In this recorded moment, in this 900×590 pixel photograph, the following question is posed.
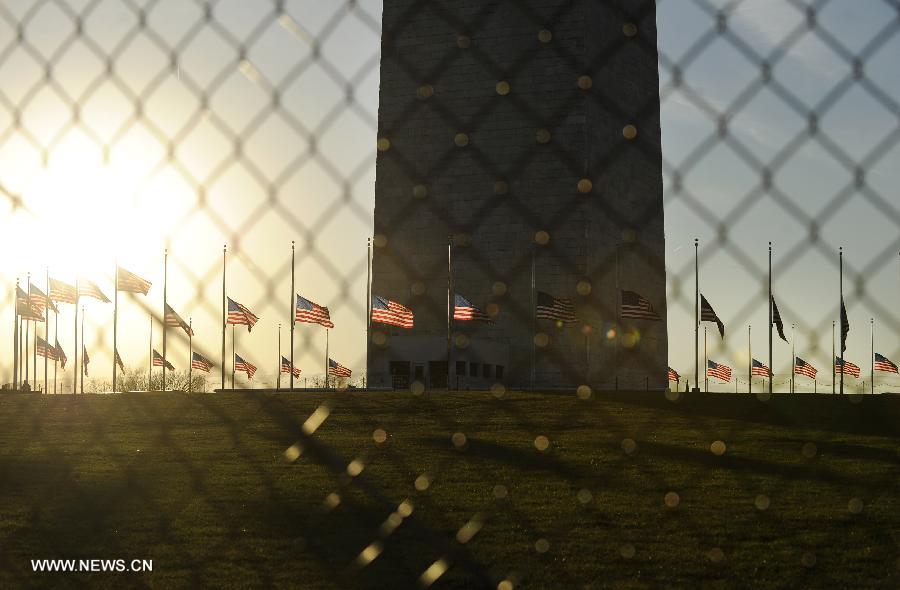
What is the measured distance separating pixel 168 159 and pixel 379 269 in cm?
6019

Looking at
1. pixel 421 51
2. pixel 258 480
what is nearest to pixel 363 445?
pixel 258 480

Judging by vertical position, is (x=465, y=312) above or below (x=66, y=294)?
above

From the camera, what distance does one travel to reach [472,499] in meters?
19.4

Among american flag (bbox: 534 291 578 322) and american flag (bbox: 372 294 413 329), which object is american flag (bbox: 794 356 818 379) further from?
american flag (bbox: 372 294 413 329)

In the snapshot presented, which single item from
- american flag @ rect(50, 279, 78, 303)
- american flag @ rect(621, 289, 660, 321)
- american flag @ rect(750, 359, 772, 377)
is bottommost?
american flag @ rect(750, 359, 772, 377)

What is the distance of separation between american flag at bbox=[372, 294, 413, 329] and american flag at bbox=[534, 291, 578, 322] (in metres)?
4.15

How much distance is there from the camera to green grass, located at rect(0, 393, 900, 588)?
14281mm

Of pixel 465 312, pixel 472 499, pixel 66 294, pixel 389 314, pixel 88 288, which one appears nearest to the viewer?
pixel 88 288

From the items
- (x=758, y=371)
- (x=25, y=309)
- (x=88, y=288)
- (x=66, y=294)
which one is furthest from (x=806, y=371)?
(x=25, y=309)

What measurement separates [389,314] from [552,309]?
521 cm

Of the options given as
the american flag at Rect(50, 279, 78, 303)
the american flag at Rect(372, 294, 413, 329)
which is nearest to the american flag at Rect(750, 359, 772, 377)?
the american flag at Rect(50, 279, 78, 303)

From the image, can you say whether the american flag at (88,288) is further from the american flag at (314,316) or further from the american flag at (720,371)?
the american flag at (720,371)

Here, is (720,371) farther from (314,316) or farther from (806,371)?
(314,316)

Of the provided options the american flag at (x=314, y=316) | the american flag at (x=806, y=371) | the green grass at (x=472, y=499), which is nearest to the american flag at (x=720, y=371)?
the american flag at (x=806, y=371)
